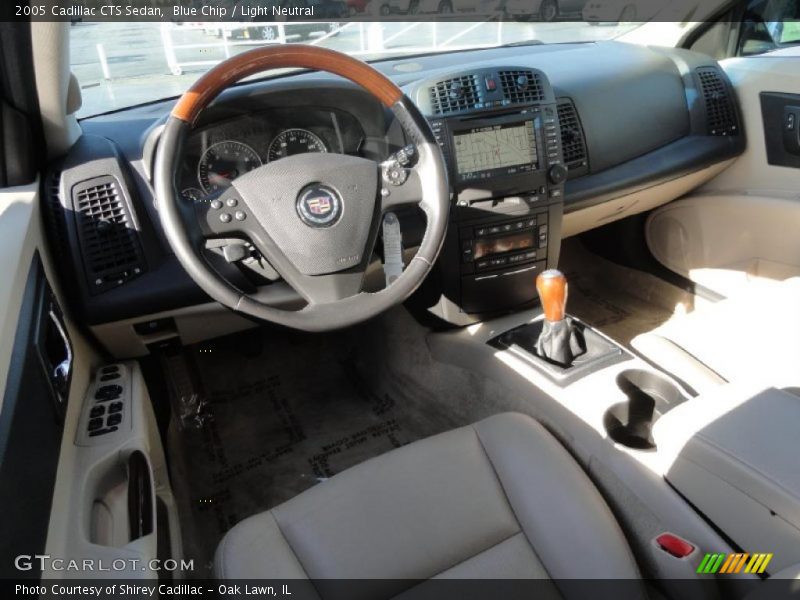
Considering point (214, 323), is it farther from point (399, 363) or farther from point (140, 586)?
point (140, 586)

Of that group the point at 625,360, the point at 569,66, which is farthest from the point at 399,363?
the point at 569,66

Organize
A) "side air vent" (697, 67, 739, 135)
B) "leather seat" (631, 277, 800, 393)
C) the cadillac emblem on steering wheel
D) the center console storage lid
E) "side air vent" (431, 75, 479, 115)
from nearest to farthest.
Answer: the center console storage lid < the cadillac emblem on steering wheel < "leather seat" (631, 277, 800, 393) < "side air vent" (431, 75, 479, 115) < "side air vent" (697, 67, 739, 135)

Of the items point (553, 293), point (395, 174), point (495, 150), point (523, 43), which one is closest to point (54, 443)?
point (395, 174)

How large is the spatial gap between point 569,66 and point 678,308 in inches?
41.5

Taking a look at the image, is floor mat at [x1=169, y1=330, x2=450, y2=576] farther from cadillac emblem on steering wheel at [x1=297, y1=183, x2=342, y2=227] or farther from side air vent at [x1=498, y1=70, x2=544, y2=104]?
side air vent at [x1=498, y1=70, x2=544, y2=104]

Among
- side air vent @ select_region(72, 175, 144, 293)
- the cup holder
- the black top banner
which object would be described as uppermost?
the black top banner

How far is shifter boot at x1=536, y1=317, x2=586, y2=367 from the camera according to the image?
158 cm

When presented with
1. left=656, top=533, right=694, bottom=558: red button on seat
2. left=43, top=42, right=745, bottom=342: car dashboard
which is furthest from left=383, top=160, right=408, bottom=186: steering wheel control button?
left=656, top=533, right=694, bottom=558: red button on seat

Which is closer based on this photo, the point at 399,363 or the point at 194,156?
the point at 194,156

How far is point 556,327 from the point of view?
5.23 ft

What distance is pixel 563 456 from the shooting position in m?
1.25

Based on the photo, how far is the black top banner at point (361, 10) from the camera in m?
1.31

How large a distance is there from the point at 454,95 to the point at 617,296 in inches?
56.6

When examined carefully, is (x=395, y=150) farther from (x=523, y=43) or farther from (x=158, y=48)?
(x=523, y=43)
